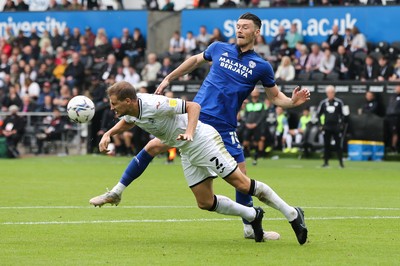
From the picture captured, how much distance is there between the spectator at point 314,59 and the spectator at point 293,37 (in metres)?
1.46

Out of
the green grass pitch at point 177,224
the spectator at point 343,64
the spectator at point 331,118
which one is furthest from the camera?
the spectator at point 343,64

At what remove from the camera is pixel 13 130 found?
34938 millimetres

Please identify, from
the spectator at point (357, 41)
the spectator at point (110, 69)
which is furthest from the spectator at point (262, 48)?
the spectator at point (110, 69)

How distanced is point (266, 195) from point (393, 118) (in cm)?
2074

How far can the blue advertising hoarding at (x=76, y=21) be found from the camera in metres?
39.1

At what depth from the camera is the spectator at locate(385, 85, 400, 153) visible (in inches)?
1223

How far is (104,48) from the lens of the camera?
38.5 meters

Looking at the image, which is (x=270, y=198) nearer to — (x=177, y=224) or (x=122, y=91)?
(x=122, y=91)

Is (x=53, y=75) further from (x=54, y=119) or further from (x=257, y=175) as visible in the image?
(x=257, y=175)

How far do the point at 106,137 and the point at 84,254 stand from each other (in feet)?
5.08

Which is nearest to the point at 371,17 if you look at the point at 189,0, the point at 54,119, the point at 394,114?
the point at 394,114

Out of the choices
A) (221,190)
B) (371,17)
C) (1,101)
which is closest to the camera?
(221,190)

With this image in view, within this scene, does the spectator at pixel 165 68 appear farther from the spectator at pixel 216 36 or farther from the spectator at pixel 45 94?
the spectator at pixel 45 94

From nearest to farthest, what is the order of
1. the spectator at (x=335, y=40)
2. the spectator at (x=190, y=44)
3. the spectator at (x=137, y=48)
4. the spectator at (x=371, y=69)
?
the spectator at (x=371, y=69) < the spectator at (x=335, y=40) < the spectator at (x=190, y=44) < the spectator at (x=137, y=48)
